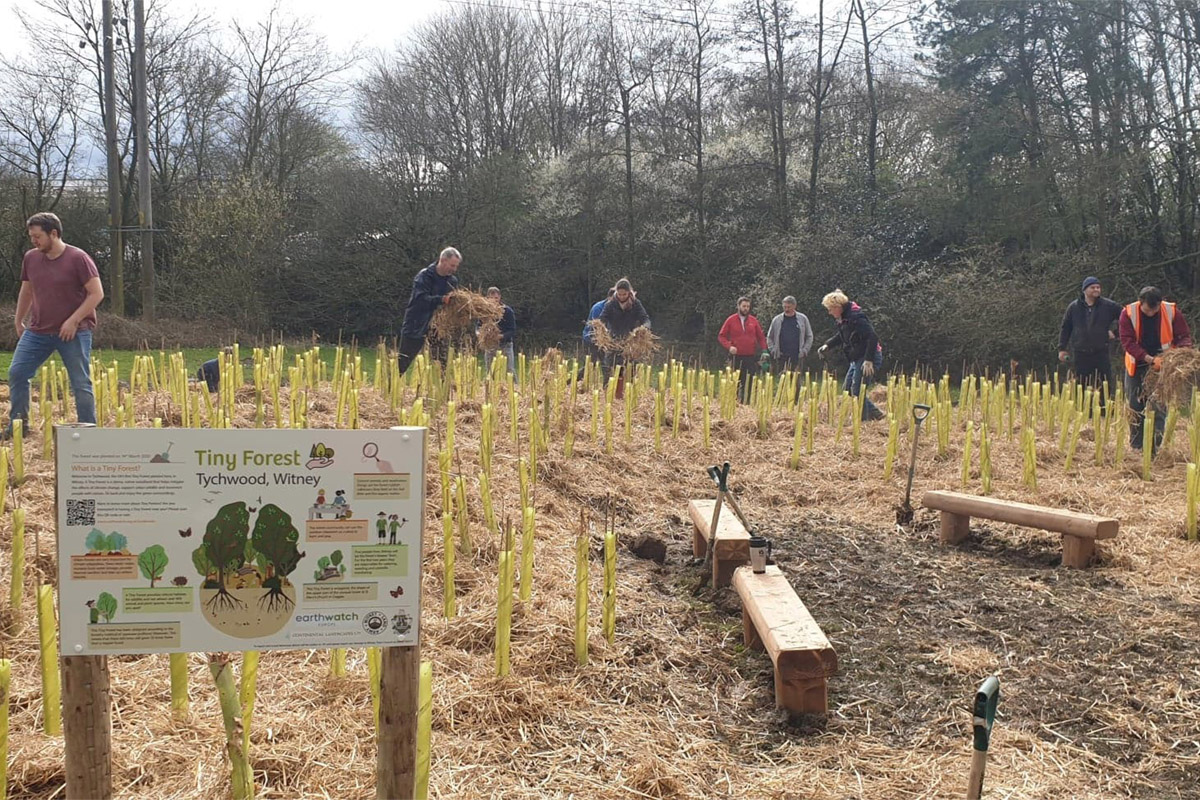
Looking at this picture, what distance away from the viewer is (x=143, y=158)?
15.0m

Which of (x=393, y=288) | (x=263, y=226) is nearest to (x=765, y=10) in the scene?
(x=393, y=288)

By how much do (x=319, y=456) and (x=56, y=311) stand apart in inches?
178

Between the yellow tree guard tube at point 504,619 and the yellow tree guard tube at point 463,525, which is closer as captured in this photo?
the yellow tree guard tube at point 504,619

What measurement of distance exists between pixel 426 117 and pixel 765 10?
8.32 m

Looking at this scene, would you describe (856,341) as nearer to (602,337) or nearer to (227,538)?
(602,337)

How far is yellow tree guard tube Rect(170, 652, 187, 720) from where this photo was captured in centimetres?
Answer: 255

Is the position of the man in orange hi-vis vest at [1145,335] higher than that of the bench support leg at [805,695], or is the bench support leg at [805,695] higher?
the man in orange hi-vis vest at [1145,335]

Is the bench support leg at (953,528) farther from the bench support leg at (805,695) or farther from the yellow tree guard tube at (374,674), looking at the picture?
the yellow tree guard tube at (374,674)

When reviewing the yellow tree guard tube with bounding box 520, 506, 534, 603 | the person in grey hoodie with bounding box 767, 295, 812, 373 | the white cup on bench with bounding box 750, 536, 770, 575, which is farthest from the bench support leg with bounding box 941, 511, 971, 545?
the person in grey hoodie with bounding box 767, 295, 812, 373

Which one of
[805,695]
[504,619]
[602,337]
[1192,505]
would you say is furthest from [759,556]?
[602,337]

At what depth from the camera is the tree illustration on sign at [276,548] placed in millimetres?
1849

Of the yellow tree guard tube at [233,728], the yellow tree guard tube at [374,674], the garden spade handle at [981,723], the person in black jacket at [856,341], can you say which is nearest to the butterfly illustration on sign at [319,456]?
the yellow tree guard tube at [233,728]

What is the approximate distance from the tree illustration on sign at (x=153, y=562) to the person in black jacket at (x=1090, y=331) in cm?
803

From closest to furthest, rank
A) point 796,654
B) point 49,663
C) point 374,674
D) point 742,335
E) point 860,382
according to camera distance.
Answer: point 49,663
point 374,674
point 796,654
point 860,382
point 742,335
